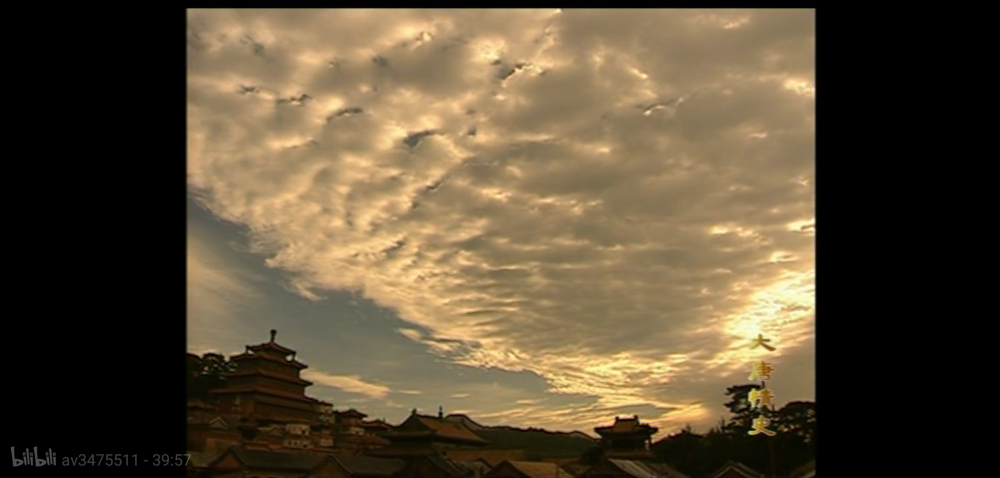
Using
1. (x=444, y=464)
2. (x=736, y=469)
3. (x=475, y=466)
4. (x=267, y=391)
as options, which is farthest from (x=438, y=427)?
(x=736, y=469)

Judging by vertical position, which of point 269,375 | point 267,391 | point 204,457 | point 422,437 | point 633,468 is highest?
point 269,375

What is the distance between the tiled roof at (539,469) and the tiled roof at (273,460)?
135 cm

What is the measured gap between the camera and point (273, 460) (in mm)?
4875

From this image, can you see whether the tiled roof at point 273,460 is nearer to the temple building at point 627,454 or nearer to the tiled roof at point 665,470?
the temple building at point 627,454

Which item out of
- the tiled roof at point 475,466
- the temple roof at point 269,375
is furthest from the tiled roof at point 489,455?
the temple roof at point 269,375

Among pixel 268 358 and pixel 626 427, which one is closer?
pixel 626 427

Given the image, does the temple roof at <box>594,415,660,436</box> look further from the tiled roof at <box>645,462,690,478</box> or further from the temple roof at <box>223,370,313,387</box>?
the temple roof at <box>223,370,313,387</box>

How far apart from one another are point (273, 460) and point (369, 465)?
2.00 feet

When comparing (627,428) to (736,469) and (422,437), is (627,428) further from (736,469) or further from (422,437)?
(422,437)

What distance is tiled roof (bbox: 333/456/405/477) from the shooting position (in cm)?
477
